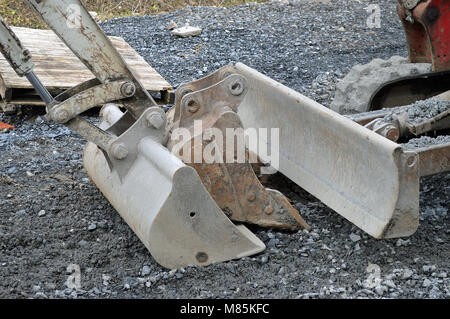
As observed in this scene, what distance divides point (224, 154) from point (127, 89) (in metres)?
0.59

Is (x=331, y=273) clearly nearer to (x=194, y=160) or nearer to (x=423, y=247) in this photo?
(x=423, y=247)

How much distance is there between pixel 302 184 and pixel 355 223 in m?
0.61

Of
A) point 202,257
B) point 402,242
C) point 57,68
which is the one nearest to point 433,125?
point 402,242

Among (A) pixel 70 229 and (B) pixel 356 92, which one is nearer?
(A) pixel 70 229

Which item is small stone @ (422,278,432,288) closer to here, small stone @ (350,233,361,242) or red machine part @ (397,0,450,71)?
small stone @ (350,233,361,242)

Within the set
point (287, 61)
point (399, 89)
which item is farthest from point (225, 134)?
point (287, 61)

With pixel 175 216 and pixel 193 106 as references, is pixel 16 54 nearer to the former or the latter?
pixel 193 106

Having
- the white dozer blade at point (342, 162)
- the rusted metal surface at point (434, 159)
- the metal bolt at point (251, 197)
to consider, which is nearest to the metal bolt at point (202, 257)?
the metal bolt at point (251, 197)

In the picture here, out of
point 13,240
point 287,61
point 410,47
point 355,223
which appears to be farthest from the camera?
point 287,61

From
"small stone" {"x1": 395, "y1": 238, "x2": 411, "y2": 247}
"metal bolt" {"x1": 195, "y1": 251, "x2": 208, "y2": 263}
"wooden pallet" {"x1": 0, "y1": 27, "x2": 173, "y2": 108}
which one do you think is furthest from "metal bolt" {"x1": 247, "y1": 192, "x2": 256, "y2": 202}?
"wooden pallet" {"x1": 0, "y1": 27, "x2": 173, "y2": 108}

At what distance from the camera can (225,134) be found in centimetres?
368

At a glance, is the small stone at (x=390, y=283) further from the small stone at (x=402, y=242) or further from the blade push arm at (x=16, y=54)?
the blade push arm at (x=16, y=54)

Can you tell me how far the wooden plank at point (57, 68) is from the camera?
5.90 meters

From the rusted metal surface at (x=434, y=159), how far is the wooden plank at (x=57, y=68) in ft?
10.0
